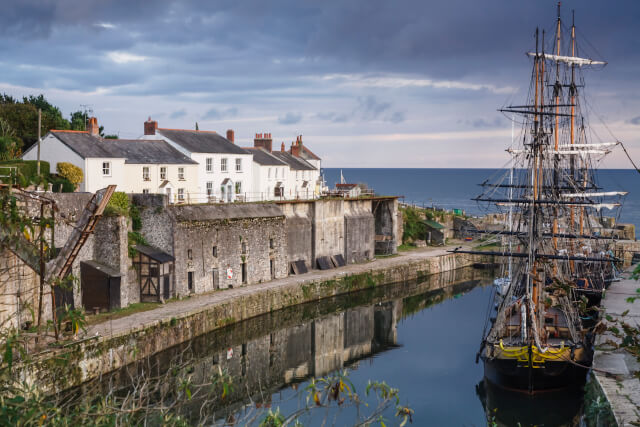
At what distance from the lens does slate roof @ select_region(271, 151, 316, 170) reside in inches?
2044

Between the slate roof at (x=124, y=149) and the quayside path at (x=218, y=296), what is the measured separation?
843 cm

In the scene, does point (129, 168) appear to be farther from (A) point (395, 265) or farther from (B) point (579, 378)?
(B) point (579, 378)

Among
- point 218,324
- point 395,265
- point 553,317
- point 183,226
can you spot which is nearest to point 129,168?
point 183,226

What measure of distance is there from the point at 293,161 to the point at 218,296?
2148 cm

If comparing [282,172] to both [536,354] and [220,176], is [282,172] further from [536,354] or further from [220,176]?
[536,354]

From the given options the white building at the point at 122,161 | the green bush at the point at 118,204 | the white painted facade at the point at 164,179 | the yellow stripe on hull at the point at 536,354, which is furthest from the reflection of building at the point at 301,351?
the white building at the point at 122,161

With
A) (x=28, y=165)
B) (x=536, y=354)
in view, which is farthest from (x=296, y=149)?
(x=536, y=354)

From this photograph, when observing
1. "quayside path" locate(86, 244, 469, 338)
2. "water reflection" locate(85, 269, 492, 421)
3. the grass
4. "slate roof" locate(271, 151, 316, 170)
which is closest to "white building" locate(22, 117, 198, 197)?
"quayside path" locate(86, 244, 469, 338)

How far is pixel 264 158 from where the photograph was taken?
1913 inches

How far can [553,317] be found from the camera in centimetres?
3038

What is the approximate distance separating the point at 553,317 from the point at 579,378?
5385 millimetres

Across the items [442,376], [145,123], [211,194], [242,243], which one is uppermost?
[145,123]

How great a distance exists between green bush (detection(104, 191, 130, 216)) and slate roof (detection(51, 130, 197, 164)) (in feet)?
10.6

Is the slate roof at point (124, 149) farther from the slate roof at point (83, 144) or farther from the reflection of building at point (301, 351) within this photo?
the reflection of building at point (301, 351)
